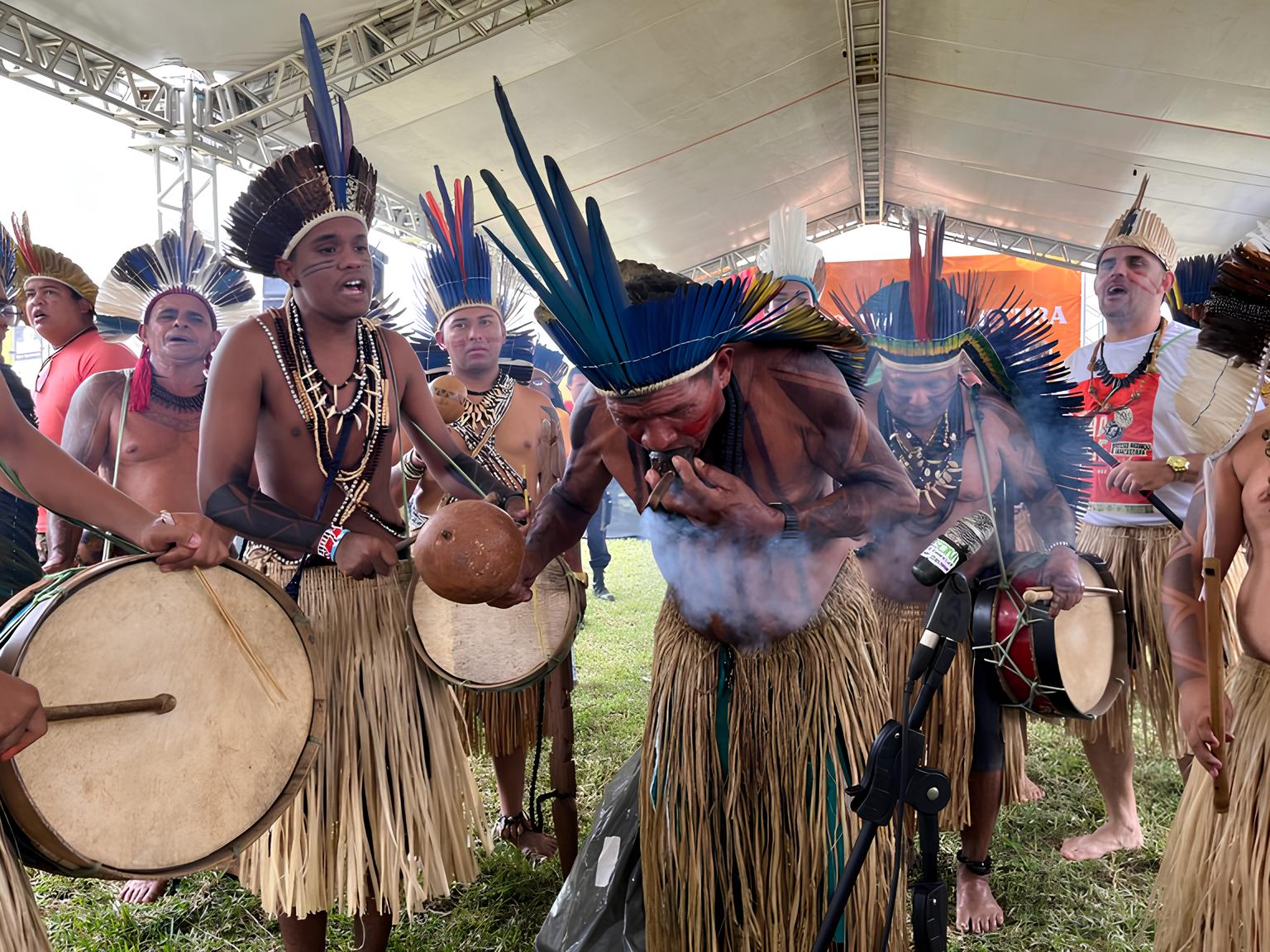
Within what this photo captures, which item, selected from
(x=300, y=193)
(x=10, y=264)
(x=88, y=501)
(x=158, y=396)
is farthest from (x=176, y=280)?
(x=88, y=501)

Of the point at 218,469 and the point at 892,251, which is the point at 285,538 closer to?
the point at 218,469

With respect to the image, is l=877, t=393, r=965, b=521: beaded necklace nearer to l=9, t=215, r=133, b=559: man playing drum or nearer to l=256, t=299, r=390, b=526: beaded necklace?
l=256, t=299, r=390, b=526: beaded necklace

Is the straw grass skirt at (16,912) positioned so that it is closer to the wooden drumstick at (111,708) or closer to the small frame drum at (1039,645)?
the wooden drumstick at (111,708)

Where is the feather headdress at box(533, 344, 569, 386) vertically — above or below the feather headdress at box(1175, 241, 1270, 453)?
above

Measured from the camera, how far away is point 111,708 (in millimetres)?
1598

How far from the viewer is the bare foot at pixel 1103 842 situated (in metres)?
3.33

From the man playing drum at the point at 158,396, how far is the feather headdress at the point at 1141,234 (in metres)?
3.79

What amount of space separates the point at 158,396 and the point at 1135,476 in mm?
3910

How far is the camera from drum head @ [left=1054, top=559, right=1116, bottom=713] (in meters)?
2.80

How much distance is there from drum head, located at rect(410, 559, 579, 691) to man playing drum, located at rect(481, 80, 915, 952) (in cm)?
58

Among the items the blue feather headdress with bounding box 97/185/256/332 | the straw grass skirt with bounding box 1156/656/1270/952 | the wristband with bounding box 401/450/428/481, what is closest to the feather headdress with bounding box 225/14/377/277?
the wristband with bounding box 401/450/428/481

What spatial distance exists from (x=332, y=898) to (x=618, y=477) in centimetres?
134

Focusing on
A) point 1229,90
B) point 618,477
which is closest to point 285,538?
point 618,477

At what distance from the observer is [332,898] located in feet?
7.40
